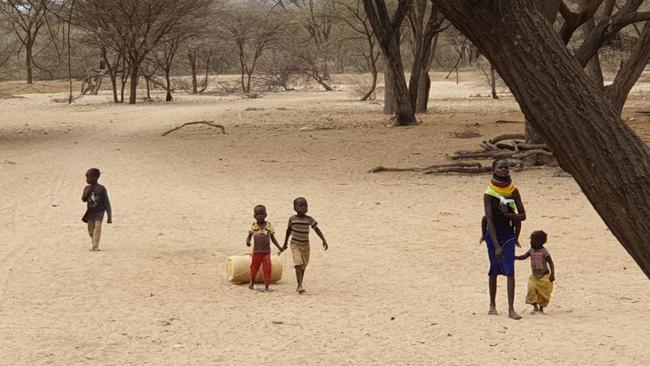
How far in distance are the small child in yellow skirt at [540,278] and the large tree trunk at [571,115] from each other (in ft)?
9.68

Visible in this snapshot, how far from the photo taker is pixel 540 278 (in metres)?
6.82

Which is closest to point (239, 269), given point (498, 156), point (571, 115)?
point (571, 115)

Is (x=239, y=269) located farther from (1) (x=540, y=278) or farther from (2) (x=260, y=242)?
(1) (x=540, y=278)

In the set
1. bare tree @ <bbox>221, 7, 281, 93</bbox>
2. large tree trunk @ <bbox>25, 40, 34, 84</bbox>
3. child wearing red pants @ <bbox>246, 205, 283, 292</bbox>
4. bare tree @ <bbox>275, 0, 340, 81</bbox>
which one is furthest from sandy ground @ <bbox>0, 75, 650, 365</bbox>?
bare tree @ <bbox>221, 7, 281, 93</bbox>

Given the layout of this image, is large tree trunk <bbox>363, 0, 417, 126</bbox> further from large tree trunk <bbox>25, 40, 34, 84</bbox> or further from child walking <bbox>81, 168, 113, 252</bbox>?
child walking <bbox>81, 168, 113, 252</bbox>

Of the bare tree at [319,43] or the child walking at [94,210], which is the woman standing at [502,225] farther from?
the bare tree at [319,43]

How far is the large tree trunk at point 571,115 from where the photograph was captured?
3768 mm

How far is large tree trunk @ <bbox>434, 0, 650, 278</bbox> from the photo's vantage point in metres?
3.77

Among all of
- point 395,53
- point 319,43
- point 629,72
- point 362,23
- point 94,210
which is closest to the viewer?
point 94,210

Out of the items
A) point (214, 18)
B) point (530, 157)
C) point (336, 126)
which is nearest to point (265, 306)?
point (530, 157)

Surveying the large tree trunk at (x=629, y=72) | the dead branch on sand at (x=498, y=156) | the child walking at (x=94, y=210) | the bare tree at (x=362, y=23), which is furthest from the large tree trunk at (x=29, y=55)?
the bare tree at (x=362, y=23)

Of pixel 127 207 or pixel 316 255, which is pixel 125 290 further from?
pixel 127 207

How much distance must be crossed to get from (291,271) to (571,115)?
5227 millimetres

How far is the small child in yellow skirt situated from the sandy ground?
0.16m
